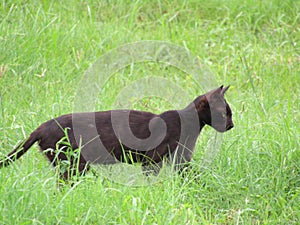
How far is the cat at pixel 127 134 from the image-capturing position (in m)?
4.59

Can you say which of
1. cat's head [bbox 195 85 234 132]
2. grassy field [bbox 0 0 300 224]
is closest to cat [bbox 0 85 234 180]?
cat's head [bbox 195 85 234 132]

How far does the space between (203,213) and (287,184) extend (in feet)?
2.26

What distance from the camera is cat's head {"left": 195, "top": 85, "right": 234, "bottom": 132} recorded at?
4.94 meters

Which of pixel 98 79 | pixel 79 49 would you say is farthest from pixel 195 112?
pixel 79 49

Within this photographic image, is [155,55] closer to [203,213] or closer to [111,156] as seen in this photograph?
→ [111,156]

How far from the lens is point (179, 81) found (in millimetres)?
6910

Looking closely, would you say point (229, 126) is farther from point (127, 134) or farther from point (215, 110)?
point (127, 134)

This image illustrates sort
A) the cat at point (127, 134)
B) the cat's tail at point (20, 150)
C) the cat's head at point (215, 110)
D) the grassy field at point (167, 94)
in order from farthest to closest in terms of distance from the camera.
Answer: the cat's head at point (215, 110)
the cat at point (127, 134)
the cat's tail at point (20, 150)
the grassy field at point (167, 94)

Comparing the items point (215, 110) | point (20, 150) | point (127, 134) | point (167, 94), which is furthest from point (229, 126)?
point (20, 150)

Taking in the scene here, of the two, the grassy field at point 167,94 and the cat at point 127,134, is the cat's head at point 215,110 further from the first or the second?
the grassy field at point 167,94

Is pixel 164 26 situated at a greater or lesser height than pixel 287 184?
greater

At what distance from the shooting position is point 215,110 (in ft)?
16.3

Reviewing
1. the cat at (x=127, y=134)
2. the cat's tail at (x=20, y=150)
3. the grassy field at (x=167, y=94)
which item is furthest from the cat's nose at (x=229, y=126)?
the cat's tail at (x=20, y=150)

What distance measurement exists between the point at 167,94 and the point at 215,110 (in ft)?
4.80
